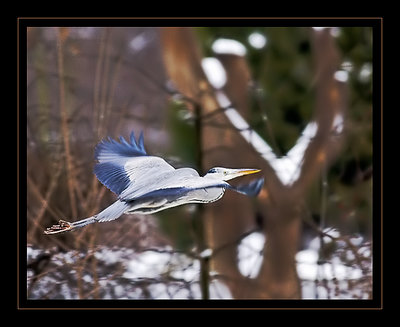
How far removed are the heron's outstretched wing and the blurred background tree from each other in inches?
12.6

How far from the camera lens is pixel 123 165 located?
1.97 metres

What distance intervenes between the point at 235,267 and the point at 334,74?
0.79 m

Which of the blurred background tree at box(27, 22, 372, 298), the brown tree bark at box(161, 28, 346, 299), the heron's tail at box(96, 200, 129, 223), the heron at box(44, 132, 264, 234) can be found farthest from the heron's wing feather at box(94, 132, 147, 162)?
the brown tree bark at box(161, 28, 346, 299)

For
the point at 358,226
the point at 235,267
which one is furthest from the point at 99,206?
the point at 358,226

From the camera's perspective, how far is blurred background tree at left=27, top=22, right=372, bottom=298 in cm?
232

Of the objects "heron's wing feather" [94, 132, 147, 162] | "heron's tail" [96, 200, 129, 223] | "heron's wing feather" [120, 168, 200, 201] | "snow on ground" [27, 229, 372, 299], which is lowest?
"snow on ground" [27, 229, 372, 299]

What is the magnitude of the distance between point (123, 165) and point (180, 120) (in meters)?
0.46

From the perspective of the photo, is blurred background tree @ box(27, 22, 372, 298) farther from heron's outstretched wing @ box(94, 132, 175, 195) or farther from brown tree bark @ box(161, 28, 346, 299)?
heron's outstretched wing @ box(94, 132, 175, 195)

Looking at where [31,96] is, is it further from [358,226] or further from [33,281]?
[358,226]

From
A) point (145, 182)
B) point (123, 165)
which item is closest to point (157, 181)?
point (145, 182)

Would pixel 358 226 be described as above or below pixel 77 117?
below

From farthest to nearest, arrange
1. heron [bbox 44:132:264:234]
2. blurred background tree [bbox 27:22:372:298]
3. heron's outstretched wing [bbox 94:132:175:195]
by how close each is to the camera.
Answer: blurred background tree [bbox 27:22:372:298] → heron's outstretched wing [bbox 94:132:175:195] → heron [bbox 44:132:264:234]

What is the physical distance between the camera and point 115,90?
2340 mm
